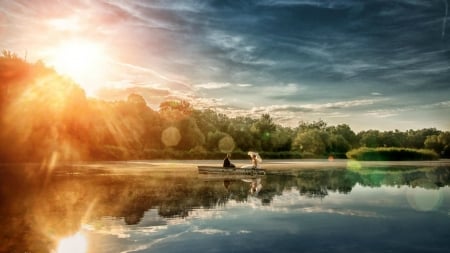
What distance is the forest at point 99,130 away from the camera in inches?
2621

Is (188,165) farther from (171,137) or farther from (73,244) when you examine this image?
(73,244)

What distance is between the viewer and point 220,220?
18578 millimetres

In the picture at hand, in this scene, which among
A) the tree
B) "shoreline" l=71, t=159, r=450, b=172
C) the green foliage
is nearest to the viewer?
"shoreline" l=71, t=159, r=450, b=172

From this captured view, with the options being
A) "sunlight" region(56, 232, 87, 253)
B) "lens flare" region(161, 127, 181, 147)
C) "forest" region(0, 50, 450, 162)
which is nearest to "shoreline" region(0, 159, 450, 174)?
"forest" region(0, 50, 450, 162)

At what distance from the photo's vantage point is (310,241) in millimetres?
14805

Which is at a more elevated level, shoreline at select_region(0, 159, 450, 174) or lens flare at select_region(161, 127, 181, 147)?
lens flare at select_region(161, 127, 181, 147)

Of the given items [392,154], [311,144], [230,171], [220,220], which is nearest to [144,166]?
[230,171]

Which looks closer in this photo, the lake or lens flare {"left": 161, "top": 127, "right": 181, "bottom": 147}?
the lake

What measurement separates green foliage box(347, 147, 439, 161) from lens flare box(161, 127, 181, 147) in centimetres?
4077

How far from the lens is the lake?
46.6 feet

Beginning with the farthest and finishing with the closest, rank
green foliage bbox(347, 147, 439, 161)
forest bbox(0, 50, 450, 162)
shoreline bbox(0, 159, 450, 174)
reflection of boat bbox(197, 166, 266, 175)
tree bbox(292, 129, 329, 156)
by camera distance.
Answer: tree bbox(292, 129, 329, 156) < green foliage bbox(347, 147, 439, 161) < forest bbox(0, 50, 450, 162) < shoreline bbox(0, 159, 450, 174) < reflection of boat bbox(197, 166, 266, 175)

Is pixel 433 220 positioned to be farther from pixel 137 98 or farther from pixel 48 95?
pixel 137 98

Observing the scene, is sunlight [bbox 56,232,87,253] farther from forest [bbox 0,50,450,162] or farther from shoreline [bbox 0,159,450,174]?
forest [bbox 0,50,450,162]

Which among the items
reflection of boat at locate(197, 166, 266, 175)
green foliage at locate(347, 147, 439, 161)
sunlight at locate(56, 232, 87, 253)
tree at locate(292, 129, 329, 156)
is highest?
tree at locate(292, 129, 329, 156)
